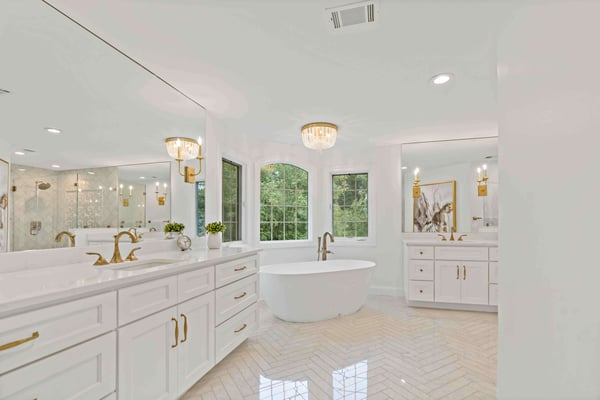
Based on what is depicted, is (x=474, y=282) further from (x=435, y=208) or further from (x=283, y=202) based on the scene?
(x=283, y=202)

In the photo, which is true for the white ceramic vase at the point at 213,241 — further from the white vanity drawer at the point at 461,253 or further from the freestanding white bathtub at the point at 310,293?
the white vanity drawer at the point at 461,253

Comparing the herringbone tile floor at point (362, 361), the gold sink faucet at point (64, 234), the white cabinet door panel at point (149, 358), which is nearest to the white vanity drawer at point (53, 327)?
the white cabinet door panel at point (149, 358)

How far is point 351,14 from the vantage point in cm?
163

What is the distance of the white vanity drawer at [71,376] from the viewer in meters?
1.04

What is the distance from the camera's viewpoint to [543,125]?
0.48 meters

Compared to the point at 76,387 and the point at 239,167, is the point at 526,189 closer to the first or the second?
the point at 76,387

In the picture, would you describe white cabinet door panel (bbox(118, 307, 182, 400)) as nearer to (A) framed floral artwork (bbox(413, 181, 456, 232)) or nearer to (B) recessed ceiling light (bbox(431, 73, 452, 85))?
(B) recessed ceiling light (bbox(431, 73, 452, 85))

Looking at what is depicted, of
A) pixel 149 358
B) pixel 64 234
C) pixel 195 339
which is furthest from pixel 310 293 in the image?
pixel 64 234

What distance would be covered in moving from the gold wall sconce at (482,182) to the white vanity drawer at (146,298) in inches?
154

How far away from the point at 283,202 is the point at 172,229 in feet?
6.73

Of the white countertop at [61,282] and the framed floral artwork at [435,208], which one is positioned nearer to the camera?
the white countertop at [61,282]

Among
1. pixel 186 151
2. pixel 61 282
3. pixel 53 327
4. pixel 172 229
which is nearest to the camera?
pixel 53 327

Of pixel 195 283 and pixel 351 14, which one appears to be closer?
pixel 351 14

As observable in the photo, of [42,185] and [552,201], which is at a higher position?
[42,185]
